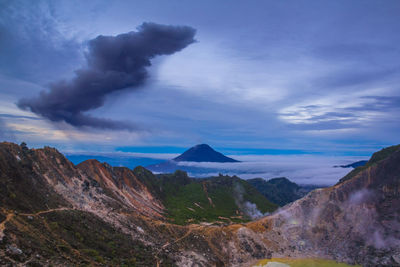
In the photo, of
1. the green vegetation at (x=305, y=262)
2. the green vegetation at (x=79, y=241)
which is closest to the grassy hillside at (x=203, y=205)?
the green vegetation at (x=305, y=262)

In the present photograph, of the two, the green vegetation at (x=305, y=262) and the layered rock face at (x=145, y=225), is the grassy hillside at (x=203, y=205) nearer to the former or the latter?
the layered rock face at (x=145, y=225)

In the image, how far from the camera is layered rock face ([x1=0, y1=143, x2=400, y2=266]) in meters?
50.7

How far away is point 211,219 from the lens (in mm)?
137375

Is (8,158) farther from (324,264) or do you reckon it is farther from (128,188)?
(324,264)

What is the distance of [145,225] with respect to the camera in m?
83.2

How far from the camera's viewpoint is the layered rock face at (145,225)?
50656mm

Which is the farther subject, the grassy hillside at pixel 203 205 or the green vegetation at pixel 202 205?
the grassy hillside at pixel 203 205

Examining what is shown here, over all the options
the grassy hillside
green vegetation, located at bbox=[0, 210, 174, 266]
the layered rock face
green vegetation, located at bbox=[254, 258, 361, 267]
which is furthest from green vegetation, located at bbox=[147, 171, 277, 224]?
green vegetation, located at bbox=[0, 210, 174, 266]

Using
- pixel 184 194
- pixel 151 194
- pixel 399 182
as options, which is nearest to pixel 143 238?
pixel 151 194

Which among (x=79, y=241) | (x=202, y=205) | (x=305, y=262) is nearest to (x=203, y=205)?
(x=202, y=205)

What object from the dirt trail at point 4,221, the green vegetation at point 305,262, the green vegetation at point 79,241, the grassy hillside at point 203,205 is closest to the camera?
the dirt trail at point 4,221

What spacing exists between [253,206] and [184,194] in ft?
161

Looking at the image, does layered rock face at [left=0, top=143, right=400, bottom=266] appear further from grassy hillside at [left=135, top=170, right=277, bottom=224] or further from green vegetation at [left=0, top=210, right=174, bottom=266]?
grassy hillside at [left=135, top=170, right=277, bottom=224]

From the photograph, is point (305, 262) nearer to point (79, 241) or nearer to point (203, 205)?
point (79, 241)
